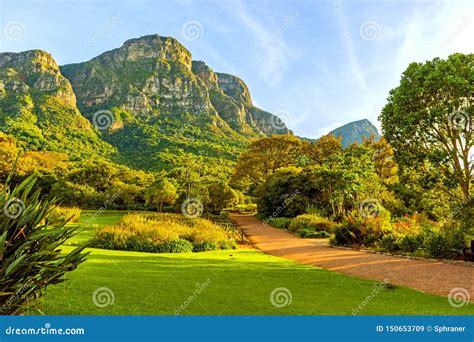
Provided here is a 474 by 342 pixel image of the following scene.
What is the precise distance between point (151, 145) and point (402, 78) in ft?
236

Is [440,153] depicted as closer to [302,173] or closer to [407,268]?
[407,268]

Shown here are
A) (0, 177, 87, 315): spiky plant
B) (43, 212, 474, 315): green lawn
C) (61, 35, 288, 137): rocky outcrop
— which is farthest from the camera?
(61, 35, 288, 137): rocky outcrop

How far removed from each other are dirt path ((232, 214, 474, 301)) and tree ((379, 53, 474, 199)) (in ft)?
13.7

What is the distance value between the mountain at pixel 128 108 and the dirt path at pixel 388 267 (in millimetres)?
32050

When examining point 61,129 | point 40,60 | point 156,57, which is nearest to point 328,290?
point 61,129

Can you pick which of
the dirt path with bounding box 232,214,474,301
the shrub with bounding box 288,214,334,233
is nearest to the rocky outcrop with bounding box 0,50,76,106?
the shrub with bounding box 288,214,334,233

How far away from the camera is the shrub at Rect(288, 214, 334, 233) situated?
2430 centimetres

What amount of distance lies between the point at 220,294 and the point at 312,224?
1978 centimetres

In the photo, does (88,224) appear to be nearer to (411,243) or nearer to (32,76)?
(411,243)

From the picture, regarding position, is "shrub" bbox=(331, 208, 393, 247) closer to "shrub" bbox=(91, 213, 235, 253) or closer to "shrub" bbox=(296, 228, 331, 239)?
"shrub" bbox=(296, 228, 331, 239)

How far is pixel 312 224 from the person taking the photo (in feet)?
81.9

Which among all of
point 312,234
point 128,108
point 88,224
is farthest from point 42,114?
point 312,234

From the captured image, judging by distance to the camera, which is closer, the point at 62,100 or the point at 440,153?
the point at 440,153

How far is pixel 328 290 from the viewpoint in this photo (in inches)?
301
